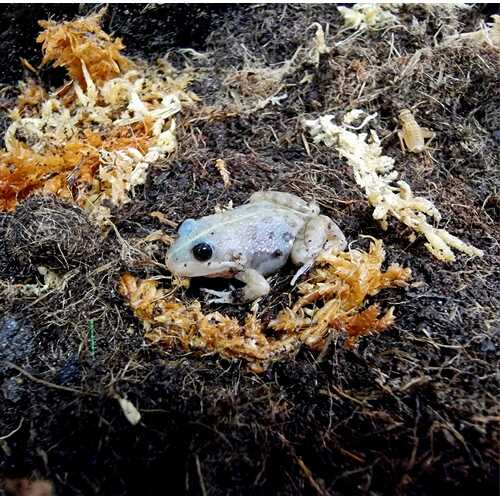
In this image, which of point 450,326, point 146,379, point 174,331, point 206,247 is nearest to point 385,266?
point 450,326

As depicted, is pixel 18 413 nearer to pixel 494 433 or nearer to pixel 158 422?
pixel 158 422

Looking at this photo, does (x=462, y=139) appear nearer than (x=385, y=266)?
No

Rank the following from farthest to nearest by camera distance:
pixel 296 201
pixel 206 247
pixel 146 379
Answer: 1. pixel 296 201
2. pixel 206 247
3. pixel 146 379

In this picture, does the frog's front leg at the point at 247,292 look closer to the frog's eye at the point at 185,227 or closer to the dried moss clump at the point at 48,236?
the frog's eye at the point at 185,227

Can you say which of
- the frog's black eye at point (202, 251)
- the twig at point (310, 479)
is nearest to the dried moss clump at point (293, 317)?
the frog's black eye at point (202, 251)

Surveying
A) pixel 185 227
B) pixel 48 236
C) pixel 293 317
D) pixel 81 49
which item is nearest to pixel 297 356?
pixel 293 317

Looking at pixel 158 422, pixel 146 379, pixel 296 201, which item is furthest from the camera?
pixel 296 201

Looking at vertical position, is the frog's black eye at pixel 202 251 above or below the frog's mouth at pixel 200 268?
above
